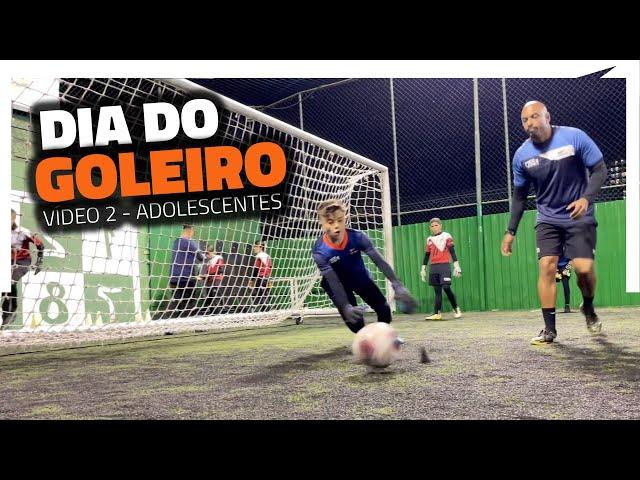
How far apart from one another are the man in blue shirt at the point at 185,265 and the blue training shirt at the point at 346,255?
1756 millimetres

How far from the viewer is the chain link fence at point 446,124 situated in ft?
18.2

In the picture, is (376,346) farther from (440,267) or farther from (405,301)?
(440,267)

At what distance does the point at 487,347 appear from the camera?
2.79 meters

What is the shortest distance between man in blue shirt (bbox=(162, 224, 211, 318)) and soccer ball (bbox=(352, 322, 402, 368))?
2.42m

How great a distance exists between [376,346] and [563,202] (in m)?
1.49

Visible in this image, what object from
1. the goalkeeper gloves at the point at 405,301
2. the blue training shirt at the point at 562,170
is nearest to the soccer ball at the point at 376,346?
the goalkeeper gloves at the point at 405,301

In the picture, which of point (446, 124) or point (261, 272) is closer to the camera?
point (261, 272)

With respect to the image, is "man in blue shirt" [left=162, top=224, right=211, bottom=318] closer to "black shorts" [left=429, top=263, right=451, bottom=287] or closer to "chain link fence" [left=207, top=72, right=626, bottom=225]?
"chain link fence" [left=207, top=72, right=626, bottom=225]

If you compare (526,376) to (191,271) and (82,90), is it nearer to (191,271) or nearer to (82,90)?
(82,90)

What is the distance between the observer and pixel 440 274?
Answer: 5566mm

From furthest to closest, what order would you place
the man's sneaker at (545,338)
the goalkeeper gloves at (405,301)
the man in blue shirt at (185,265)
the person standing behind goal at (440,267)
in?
1. the person standing behind goal at (440,267)
2. the man in blue shirt at (185,265)
3. the man's sneaker at (545,338)
4. the goalkeeper gloves at (405,301)

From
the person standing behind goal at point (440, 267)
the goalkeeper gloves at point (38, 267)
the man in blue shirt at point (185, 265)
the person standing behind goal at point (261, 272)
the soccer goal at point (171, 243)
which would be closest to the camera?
the soccer goal at point (171, 243)

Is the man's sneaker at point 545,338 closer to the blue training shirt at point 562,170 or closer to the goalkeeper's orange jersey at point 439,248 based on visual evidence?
the blue training shirt at point 562,170

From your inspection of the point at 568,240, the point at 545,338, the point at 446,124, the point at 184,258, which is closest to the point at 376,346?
the point at 545,338
